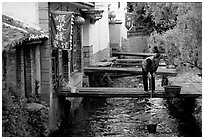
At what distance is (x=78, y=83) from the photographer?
1812cm

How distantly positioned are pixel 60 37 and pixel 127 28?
2610cm

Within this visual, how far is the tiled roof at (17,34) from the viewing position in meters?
9.29

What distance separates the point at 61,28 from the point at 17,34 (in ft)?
9.29

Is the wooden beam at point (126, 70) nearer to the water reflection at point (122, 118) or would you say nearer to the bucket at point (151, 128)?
the water reflection at point (122, 118)

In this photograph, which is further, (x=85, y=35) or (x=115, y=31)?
(x=115, y=31)

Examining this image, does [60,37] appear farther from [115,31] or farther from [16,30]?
[115,31]

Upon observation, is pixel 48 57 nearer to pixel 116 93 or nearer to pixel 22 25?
pixel 22 25

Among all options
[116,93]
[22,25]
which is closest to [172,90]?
[116,93]

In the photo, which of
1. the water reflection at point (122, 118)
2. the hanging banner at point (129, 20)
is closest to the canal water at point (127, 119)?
the water reflection at point (122, 118)

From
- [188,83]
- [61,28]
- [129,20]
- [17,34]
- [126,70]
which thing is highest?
[129,20]

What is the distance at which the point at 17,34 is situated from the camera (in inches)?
392

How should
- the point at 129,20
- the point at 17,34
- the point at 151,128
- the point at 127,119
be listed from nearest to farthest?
the point at 17,34, the point at 151,128, the point at 127,119, the point at 129,20

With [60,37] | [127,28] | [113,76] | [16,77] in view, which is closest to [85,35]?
[113,76]

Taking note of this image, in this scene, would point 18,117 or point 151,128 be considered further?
point 151,128
